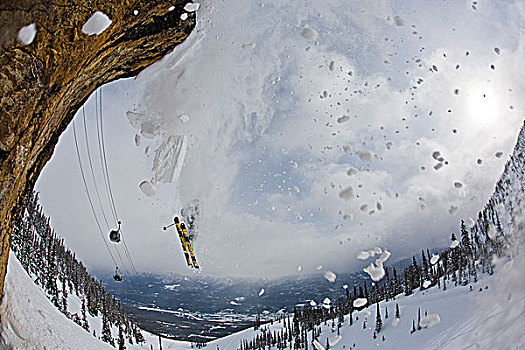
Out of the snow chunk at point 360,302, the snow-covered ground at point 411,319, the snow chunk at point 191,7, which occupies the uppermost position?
the snow chunk at point 360,302

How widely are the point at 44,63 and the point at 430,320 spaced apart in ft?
202

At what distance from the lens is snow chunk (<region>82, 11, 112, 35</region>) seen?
6.09 metres

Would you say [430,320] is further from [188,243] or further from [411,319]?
[188,243]

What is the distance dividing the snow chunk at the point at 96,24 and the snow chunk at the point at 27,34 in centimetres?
75

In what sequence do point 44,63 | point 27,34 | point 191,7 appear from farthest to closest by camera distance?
point 191,7 → point 44,63 → point 27,34

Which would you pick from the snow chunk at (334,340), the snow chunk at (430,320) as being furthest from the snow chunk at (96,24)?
the snow chunk at (334,340)

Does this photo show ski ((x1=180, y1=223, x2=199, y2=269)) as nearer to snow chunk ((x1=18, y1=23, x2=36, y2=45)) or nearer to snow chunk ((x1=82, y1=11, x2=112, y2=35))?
snow chunk ((x1=82, y1=11, x2=112, y2=35))

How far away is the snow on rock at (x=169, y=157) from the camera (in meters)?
13.0

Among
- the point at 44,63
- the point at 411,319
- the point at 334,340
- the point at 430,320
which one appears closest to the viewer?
the point at 44,63

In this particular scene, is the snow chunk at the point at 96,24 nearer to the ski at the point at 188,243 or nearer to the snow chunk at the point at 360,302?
the ski at the point at 188,243

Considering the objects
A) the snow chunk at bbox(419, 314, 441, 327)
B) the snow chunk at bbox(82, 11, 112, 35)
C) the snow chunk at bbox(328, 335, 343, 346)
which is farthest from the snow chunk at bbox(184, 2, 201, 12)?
the snow chunk at bbox(328, 335, 343, 346)

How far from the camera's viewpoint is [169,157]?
13219mm

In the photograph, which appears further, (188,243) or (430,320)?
(430,320)

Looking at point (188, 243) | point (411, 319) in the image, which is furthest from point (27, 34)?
point (411, 319)
